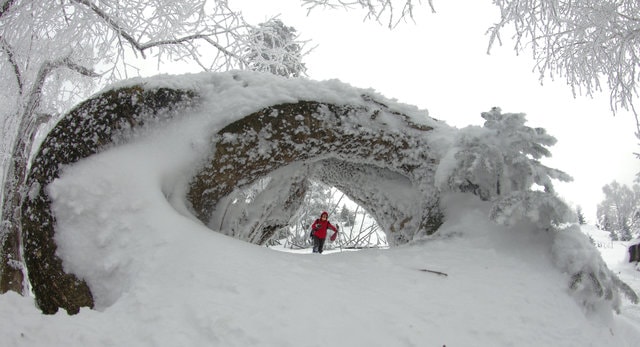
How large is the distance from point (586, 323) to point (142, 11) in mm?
5723

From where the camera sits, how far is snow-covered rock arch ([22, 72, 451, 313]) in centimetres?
214

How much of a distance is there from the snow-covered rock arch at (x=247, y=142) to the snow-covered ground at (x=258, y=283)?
0.08 m

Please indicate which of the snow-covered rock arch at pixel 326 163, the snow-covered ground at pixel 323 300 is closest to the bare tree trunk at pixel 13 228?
the snow-covered rock arch at pixel 326 163

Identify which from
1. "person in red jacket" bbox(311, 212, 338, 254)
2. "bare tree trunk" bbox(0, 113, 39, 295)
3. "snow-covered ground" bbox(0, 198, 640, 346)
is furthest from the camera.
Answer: "person in red jacket" bbox(311, 212, 338, 254)

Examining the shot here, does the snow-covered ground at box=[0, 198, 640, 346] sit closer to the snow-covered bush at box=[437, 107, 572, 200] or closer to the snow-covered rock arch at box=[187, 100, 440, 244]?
the snow-covered bush at box=[437, 107, 572, 200]

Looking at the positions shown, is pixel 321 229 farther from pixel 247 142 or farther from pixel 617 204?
pixel 617 204

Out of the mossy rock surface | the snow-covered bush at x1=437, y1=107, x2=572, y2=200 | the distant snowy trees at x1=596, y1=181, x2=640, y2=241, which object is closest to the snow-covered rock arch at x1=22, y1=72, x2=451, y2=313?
the mossy rock surface

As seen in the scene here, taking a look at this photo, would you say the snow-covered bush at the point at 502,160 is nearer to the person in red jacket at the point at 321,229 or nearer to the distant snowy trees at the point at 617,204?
the person in red jacket at the point at 321,229

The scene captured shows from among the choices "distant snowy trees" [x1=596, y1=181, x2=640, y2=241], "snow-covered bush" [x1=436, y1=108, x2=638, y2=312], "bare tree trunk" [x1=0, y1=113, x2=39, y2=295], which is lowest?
"bare tree trunk" [x1=0, y1=113, x2=39, y2=295]

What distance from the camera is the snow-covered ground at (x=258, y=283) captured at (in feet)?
4.61

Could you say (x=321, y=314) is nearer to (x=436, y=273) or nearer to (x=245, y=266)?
(x=245, y=266)

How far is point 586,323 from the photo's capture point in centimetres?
191

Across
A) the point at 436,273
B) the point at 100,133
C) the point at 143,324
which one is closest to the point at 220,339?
the point at 143,324

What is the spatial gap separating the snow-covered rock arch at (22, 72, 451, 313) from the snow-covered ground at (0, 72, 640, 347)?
8cm
